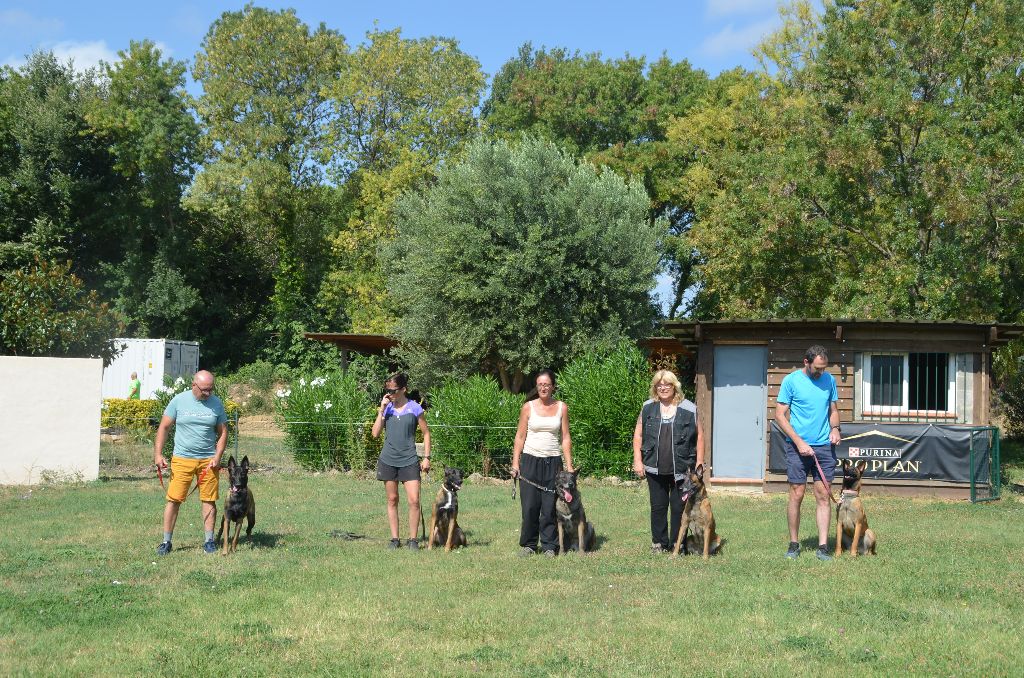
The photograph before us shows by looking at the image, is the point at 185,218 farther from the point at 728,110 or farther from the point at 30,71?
the point at 728,110

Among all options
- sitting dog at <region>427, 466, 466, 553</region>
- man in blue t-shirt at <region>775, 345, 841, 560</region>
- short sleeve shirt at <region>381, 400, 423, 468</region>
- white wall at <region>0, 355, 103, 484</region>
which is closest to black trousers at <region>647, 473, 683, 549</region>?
man in blue t-shirt at <region>775, 345, 841, 560</region>

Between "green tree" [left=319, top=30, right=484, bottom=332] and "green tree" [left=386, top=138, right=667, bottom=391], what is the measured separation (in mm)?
14278

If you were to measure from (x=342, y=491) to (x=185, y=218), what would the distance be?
108 ft

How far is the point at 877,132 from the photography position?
2488 centimetres

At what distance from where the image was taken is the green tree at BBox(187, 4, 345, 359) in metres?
44.1

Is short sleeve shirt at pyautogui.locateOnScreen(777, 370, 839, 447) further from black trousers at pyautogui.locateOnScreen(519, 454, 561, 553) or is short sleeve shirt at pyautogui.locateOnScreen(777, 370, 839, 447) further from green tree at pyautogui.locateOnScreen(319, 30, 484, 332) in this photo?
green tree at pyautogui.locateOnScreen(319, 30, 484, 332)

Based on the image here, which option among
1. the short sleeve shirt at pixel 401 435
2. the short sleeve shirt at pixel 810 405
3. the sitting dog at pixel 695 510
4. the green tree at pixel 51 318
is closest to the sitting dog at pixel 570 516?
the sitting dog at pixel 695 510

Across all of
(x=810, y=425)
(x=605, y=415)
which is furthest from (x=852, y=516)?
(x=605, y=415)

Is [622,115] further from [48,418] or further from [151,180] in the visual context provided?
[48,418]

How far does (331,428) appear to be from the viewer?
20.5 m

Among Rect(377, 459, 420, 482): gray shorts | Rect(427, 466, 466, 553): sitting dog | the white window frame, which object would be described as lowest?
Rect(427, 466, 466, 553): sitting dog

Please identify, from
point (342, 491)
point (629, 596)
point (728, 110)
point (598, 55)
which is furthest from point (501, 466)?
point (598, 55)

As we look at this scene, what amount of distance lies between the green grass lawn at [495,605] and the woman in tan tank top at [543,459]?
39 cm

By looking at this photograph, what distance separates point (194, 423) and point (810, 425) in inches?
230
